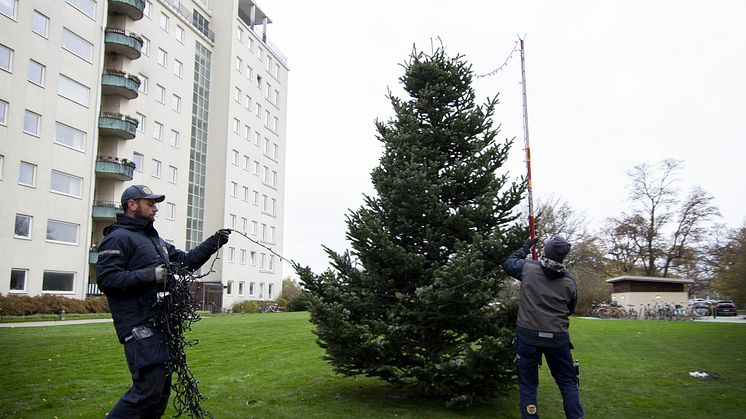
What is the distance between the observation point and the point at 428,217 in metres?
8.65

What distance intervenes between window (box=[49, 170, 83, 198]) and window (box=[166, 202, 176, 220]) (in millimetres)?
9564

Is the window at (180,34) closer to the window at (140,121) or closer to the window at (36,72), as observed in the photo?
the window at (140,121)

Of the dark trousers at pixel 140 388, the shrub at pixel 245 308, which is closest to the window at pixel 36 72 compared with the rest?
the shrub at pixel 245 308

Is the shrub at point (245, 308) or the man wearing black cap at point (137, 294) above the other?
the man wearing black cap at point (137, 294)

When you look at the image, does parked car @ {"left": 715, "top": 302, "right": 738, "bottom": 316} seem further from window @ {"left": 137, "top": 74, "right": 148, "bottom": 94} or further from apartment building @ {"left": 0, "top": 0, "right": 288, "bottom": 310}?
window @ {"left": 137, "top": 74, "right": 148, "bottom": 94}

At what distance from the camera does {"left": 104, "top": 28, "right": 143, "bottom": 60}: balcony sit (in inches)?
1448

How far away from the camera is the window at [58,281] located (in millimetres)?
31203

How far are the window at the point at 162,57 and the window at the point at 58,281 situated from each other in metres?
19.0

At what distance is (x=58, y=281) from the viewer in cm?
3206

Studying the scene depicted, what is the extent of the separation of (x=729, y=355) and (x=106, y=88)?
124ft

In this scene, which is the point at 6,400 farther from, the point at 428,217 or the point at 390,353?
the point at 428,217

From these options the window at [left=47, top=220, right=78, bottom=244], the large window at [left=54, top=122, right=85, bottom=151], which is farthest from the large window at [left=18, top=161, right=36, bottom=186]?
the window at [left=47, top=220, right=78, bottom=244]

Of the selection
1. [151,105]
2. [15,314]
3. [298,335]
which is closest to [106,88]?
[151,105]

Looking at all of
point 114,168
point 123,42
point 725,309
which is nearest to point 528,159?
point 114,168
